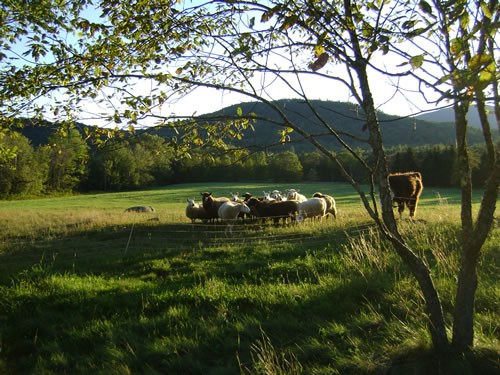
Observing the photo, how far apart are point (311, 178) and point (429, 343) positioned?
8907 cm

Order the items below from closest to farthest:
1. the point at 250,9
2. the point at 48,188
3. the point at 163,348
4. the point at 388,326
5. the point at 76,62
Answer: the point at 250,9, the point at 76,62, the point at 388,326, the point at 163,348, the point at 48,188

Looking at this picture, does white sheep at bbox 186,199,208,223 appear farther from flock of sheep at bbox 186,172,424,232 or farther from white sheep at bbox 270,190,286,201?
white sheep at bbox 270,190,286,201

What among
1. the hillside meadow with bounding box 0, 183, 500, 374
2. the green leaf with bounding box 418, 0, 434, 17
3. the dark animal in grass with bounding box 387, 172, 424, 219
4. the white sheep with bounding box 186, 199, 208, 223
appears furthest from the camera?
the white sheep with bounding box 186, 199, 208, 223

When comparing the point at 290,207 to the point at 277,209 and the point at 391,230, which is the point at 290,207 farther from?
the point at 391,230

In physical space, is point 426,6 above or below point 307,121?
above

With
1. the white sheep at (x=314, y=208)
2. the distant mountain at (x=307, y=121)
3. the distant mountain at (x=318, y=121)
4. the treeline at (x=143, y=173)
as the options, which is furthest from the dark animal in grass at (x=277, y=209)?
the treeline at (x=143, y=173)

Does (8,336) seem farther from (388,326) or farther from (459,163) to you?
(459,163)

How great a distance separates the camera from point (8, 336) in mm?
5543

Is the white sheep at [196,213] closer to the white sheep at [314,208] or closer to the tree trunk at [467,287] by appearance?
the white sheep at [314,208]

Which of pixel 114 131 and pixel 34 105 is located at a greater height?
pixel 34 105

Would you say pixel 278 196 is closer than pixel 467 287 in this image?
No

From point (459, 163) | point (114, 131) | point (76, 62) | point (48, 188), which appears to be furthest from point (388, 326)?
point (48, 188)

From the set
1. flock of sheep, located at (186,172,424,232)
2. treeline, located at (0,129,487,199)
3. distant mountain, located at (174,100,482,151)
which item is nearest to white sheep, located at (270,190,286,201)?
flock of sheep, located at (186,172,424,232)

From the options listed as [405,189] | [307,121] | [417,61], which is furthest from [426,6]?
[405,189]
